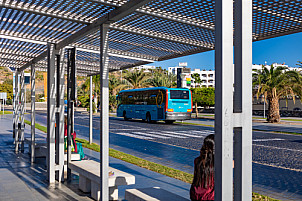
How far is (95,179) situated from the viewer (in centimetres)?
589

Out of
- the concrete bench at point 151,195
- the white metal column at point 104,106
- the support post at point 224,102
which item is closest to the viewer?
the support post at point 224,102

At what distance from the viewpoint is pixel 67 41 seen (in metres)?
6.74

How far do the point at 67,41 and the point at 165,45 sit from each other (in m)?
2.00

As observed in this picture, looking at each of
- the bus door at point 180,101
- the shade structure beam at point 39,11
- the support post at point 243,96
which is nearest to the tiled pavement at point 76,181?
the shade structure beam at point 39,11

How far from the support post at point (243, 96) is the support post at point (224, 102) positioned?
0.56 feet

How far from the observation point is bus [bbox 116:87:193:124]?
3148 centimetres

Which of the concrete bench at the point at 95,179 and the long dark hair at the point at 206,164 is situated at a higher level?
the long dark hair at the point at 206,164

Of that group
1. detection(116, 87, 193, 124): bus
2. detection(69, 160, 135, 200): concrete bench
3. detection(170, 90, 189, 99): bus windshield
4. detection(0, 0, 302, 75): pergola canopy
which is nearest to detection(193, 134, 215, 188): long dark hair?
detection(0, 0, 302, 75): pergola canopy

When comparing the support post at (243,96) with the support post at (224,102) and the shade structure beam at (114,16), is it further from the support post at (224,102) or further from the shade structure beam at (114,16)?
the shade structure beam at (114,16)

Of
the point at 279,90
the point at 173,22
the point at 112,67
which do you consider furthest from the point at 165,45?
the point at 279,90

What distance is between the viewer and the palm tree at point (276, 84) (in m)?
30.2

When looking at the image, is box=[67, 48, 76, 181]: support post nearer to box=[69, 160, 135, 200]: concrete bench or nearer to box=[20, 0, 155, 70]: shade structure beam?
box=[69, 160, 135, 200]: concrete bench

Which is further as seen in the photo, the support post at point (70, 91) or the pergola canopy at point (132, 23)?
the support post at point (70, 91)

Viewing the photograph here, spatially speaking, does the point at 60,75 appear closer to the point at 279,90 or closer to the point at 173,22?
the point at 173,22
